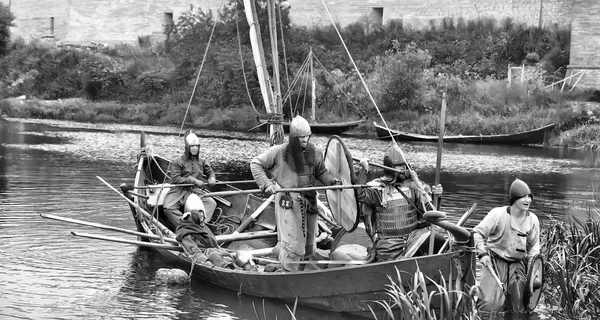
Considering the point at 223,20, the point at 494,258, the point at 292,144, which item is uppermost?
the point at 223,20

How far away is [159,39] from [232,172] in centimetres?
3600

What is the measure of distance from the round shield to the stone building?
32.3m

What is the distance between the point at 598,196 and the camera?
13.0 meters

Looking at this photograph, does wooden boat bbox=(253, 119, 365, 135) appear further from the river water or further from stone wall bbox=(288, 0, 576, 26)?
stone wall bbox=(288, 0, 576, 26)

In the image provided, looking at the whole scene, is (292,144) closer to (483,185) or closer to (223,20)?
(483,185)

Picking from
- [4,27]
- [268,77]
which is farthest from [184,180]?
[4,27]

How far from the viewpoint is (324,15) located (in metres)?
51.2

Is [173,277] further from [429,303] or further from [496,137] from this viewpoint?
[496,137]

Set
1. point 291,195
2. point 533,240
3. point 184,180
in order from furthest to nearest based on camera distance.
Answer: point 184,180 → point 291,195 → point 533,240

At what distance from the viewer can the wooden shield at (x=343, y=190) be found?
953cm

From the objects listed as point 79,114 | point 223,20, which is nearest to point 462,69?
point 223,20

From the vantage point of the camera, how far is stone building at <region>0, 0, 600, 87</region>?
133ft

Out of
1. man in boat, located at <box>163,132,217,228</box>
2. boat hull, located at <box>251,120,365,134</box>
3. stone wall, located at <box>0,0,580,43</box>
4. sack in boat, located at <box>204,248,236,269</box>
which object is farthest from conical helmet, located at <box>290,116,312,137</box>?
stone wall, located at <box>0,0,580,43</box>

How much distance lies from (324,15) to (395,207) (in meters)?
42.9
